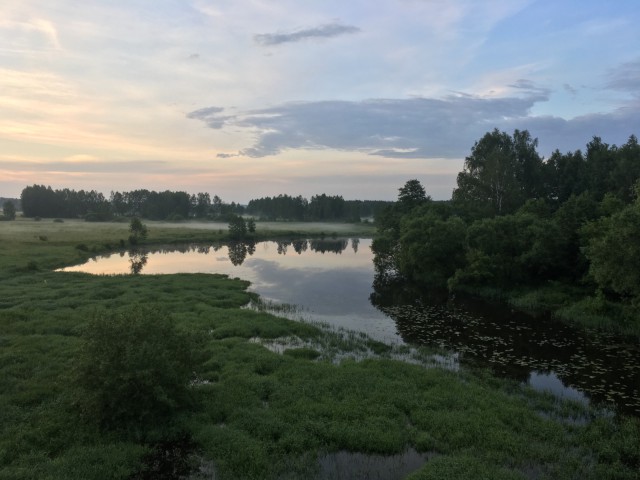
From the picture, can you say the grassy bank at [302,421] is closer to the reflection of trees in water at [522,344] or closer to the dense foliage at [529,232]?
the reflection of trees in water at [522,344]

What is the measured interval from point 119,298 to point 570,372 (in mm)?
36227

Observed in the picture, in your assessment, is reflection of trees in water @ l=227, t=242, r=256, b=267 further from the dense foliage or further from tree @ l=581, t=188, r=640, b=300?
tree @ l=581, t=188, r=640, b=300

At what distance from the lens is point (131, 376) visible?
15.7 meters

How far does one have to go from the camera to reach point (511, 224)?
50344mm

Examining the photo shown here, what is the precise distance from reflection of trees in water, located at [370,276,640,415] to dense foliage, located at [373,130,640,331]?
5.21m

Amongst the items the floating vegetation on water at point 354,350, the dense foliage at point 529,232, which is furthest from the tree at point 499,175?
the floating vegetation on water at point 354,350

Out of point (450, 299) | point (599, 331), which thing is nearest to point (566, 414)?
point (599, 331)

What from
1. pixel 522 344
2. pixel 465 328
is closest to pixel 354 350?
pixel 465 328

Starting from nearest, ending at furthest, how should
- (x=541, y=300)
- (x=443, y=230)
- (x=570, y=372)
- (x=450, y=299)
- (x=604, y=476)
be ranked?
(x=604, y=476)
(x=570, y=372)
(x=541, y=300)
(x=450, y=299)
(x=443, y=230)

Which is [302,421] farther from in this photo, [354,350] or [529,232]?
[529,232]

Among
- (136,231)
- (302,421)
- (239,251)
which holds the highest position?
(136,231)

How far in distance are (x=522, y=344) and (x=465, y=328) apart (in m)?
5.00

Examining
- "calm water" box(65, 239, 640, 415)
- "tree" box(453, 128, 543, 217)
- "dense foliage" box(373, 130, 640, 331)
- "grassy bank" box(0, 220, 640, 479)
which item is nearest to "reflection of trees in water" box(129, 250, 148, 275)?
"calm water" box(65, 239, 640, 415)

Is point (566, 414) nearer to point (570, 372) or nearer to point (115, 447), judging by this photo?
point (570, 372)
